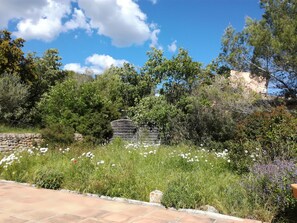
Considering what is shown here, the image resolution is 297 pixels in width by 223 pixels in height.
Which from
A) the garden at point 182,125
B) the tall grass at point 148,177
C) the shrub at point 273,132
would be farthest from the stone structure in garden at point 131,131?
the shrub at point 273,132

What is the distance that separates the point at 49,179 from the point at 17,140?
26.1ft

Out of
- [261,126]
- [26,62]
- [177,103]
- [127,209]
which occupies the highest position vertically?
[26,62]

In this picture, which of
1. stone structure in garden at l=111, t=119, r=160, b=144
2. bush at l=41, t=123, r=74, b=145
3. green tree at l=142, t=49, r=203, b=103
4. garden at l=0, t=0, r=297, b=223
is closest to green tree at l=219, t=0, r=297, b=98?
garden at l=0, t=0, r=297, b=223

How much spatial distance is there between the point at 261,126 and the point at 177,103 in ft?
27.1

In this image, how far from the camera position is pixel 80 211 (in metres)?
4.99

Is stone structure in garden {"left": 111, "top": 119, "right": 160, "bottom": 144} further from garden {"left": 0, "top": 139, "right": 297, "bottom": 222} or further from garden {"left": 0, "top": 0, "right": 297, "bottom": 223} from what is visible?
garden {"left": 0, "top": 139, "right": 297, "bottom": 222}

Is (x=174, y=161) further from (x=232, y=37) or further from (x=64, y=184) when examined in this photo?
(x=232, y=37)

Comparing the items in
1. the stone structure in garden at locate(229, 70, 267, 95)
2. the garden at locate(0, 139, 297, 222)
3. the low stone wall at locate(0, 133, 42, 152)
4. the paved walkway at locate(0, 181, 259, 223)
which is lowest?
the paved walkway at locate(0, 181, 259, 223)

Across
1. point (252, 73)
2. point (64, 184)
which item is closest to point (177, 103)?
point (252, 73)

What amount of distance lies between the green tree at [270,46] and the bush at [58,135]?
7.52 m

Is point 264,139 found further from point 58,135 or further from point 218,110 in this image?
point 58,135

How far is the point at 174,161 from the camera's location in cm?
795

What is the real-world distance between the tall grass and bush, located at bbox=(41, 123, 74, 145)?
441cm

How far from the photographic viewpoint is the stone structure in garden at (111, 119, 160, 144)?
15078 millimetres
